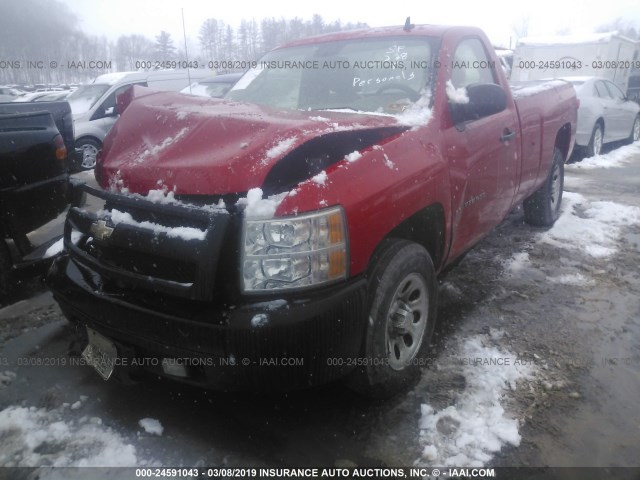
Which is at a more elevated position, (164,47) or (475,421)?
(164,47)

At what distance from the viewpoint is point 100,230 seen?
81.1 inches

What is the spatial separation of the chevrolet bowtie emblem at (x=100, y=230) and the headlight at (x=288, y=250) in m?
0.67

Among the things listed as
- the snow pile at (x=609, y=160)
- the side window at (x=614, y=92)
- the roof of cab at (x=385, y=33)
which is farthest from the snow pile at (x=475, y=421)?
the side window at (x=614, y=92)

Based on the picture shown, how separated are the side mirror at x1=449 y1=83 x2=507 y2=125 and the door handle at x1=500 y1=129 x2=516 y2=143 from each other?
501mm

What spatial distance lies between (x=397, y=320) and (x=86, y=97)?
979 centimetres

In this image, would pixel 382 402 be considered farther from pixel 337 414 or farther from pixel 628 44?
pixel 628 44

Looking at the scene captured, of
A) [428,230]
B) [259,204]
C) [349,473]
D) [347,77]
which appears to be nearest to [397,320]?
[428,230]

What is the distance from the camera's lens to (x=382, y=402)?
2.41 metres

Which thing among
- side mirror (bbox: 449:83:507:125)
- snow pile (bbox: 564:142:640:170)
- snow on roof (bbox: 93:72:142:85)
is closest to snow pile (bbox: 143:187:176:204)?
side mirror (bbox: 449:83:507:125)

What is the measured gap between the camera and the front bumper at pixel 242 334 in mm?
1769

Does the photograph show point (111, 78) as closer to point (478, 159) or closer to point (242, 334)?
point (478, 159)

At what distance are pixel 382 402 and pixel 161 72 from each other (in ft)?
34.8

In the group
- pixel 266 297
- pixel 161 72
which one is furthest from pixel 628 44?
pixel 266 297

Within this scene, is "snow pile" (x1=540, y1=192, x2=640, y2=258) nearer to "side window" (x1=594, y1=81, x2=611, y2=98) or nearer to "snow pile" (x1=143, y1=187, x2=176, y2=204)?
"snow pile" (x1=143, y1=187, x2=176, y2=204)
